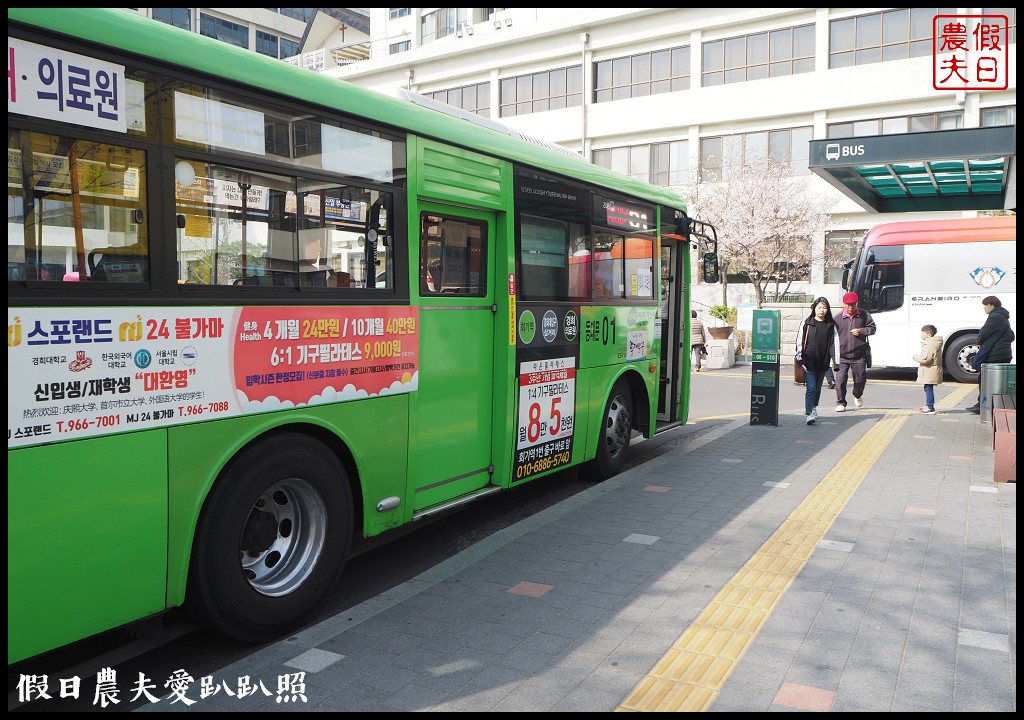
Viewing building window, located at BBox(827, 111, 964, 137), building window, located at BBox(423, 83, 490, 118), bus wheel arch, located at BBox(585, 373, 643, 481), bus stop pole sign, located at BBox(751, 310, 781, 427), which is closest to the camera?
bus wheel arch, located at BBox(585, 373, 643, 481)

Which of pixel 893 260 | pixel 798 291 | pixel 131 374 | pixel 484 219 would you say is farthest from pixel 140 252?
pixel 798 291

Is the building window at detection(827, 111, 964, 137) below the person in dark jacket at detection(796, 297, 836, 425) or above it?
above

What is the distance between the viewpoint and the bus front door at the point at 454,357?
527 centimetres

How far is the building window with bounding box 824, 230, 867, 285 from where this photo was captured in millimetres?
32656

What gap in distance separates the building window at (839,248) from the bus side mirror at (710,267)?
25054 mm

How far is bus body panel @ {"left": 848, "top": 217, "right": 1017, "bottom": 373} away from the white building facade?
1194 centimetres

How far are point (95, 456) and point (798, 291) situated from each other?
3361 centimetres

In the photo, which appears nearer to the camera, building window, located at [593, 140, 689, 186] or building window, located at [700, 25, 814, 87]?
building window, located at [700, 25, 814, 87]

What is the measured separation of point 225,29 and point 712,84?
124ft

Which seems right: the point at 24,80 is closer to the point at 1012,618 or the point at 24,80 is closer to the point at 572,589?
the point at 572,589

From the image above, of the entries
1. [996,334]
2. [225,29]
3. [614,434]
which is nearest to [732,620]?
[614,434]

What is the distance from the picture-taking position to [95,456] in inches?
128

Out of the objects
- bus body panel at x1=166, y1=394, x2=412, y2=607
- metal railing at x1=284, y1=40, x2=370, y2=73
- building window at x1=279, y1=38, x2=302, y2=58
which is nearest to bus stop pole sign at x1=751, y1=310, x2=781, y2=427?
bus body panel at x1=166, y1=394, x2=412, y2=607

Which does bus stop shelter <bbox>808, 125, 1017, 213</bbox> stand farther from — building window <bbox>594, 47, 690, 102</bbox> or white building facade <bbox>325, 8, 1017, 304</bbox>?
building window <bbox>594, 47, 690, 102</bbox>
